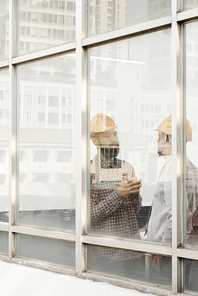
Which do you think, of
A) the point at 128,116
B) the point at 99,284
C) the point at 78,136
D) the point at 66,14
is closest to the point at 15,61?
the point at 66,14

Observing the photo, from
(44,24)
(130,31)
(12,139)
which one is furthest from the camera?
(12,139)

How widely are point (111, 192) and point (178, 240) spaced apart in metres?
0.85

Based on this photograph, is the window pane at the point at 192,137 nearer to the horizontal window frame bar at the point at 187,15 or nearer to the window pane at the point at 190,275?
the horizontal window frame bar at the point at 187,15

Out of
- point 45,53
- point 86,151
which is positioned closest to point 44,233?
point 86,151

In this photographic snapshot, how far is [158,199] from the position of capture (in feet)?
11.2

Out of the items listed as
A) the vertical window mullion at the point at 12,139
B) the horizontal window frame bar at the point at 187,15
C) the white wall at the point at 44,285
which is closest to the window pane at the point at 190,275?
the white wall at the point at 44,285

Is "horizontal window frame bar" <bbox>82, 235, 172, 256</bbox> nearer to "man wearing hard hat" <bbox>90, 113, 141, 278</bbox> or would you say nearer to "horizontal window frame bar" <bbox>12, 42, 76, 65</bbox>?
"man wearing hard hat" <bbox>90, 113, 141, 278</bbox>

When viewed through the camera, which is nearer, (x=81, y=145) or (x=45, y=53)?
(x=81, y=145)

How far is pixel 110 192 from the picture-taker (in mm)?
3793

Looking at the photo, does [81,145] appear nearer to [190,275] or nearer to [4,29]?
[190,275]

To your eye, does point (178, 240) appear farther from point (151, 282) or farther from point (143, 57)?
point (143, 57)

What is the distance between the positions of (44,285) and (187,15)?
114 inches

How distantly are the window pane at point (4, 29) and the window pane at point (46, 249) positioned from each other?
219cm

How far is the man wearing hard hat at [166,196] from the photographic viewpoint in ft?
10.4
